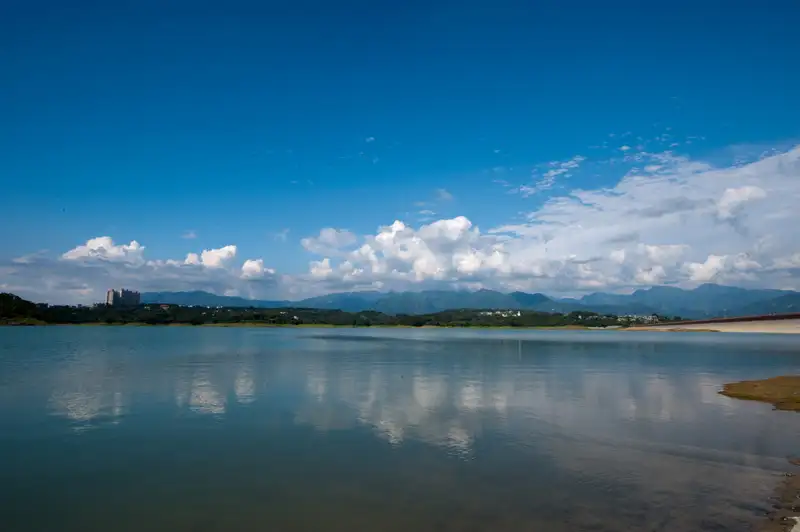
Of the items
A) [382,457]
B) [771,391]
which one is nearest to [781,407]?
[771,391]

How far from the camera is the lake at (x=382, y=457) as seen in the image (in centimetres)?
1402

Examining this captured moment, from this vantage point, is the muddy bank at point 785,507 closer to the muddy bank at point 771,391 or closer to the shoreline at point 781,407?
the shoreline at point 781,407

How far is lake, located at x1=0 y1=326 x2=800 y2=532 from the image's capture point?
14023mm

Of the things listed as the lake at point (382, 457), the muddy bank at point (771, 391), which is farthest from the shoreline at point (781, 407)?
the lake at point (382, 457)

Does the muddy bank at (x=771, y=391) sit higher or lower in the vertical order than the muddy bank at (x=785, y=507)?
lower

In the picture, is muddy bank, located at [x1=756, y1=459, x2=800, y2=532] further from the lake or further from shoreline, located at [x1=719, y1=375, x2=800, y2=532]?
the lake

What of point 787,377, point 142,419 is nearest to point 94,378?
point 142,419

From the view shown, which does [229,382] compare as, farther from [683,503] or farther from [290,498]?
[683,503]

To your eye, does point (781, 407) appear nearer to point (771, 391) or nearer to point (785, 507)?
point (771, 391)

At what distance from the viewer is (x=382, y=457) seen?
19.6 m

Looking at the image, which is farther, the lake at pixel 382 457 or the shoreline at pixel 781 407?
the lake at pixel 382 457

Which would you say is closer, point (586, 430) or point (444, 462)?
point (444, 462)

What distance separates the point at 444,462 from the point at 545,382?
26675 millimetres

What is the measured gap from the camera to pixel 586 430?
24.7 metres
